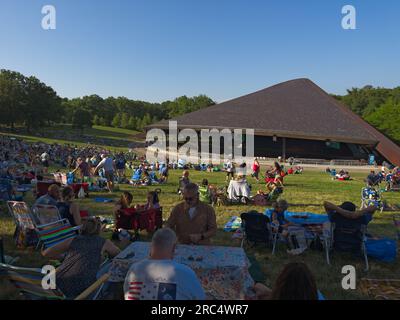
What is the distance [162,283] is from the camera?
281 cm

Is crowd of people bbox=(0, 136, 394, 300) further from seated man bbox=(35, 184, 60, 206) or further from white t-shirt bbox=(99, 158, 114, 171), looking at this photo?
white t-shirt bbox=(99, 158, 114, 171)

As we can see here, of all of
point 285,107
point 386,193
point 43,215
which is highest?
point 285,107

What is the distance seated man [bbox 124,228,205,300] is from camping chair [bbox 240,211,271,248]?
3.97m

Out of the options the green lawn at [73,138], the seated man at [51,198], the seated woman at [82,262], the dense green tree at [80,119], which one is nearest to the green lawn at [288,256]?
the seated man at [51,198]

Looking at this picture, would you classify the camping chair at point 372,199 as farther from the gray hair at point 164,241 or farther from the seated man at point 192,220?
the gray hair at point 164,241

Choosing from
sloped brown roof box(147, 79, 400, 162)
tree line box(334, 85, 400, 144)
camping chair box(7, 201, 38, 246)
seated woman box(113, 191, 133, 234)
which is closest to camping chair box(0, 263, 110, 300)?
camping chair box(7, 201, 38, 246)

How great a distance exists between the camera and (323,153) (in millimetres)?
42688

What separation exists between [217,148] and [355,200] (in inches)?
1230

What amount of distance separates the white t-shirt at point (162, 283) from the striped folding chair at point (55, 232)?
125 inches

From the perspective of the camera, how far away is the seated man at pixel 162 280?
2793 mm

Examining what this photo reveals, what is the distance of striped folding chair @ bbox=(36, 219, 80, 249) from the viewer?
5.60m

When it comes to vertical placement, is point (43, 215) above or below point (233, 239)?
above
